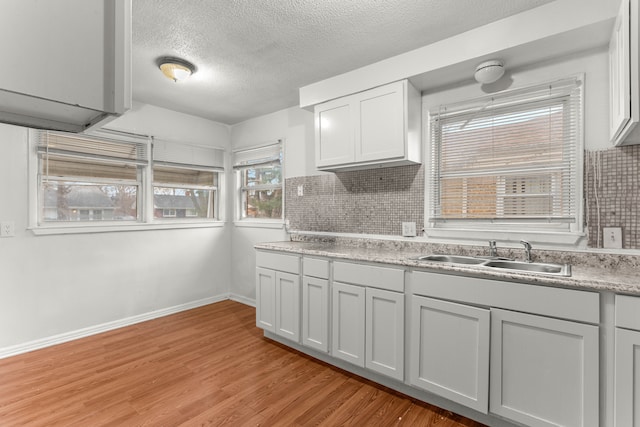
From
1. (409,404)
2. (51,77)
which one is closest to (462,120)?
(409,404)

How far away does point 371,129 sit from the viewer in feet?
8.43

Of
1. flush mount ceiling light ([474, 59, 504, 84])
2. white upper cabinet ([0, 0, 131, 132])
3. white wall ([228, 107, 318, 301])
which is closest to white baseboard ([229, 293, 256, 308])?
white wall ([228, 107, 318, 301])

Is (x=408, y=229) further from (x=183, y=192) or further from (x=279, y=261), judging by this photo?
(x=183, y=192)

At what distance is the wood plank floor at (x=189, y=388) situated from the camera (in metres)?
1.94

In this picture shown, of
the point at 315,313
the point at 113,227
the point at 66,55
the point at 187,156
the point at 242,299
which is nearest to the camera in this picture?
the point at 66,55

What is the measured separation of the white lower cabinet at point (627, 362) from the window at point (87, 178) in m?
4.04

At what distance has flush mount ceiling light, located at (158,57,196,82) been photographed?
2.52 metres

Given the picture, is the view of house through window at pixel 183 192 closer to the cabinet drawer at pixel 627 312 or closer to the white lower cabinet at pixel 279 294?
the white lower cabinet at pixel 279 294

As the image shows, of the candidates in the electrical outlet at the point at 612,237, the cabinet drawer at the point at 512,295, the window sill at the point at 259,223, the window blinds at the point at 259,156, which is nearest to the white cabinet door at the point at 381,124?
the cabinet drawer at the point at 512,295

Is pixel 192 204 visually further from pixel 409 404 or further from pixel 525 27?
pixel 525 27

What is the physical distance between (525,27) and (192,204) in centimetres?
372

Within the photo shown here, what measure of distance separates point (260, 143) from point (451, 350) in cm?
308

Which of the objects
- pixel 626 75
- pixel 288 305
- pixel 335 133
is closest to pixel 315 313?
pixel 288 305

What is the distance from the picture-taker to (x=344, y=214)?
10.3ft
